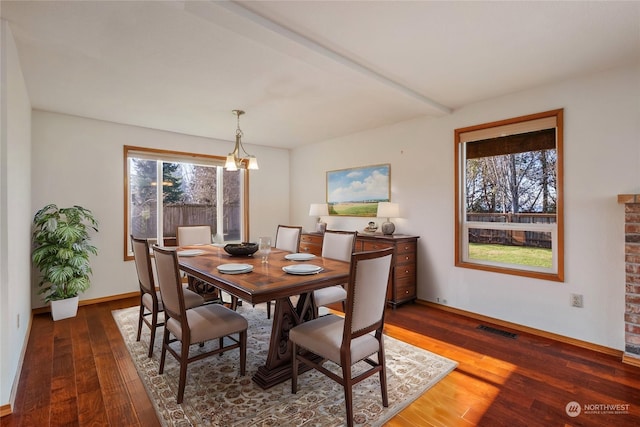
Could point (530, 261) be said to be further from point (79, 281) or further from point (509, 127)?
point (79, 281)

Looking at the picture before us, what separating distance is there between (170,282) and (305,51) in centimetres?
185

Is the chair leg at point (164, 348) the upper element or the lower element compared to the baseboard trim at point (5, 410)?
upper

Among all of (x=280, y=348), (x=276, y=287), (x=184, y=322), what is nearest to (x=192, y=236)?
(x=184, y=322)

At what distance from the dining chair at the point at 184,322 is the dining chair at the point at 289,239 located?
4.37 feet

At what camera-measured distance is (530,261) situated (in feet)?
10.6

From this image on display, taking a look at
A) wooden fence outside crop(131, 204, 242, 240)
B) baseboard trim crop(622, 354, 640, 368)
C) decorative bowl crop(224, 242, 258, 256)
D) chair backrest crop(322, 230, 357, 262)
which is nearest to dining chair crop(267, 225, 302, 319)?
chair backrest crop(322, 230, 357, 262)

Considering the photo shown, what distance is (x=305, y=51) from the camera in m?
2.25

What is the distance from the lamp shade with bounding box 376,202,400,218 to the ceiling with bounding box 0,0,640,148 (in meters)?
1.21

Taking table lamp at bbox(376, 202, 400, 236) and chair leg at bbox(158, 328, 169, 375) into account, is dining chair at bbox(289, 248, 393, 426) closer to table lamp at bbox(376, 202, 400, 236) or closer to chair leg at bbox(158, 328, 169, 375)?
chair leg at bbox(158, 328, 169, 375)

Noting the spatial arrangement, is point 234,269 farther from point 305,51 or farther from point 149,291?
point 305,51

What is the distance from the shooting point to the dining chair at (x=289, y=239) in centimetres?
360

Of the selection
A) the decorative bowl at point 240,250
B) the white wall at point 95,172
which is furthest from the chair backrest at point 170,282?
the white wall at point 95,172

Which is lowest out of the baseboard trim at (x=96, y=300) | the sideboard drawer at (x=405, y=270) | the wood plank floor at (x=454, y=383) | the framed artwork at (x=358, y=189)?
the wood plank floor at (x=454, y=383)

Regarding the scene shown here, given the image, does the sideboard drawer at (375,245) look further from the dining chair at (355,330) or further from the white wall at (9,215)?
the white wall at (9,215)
